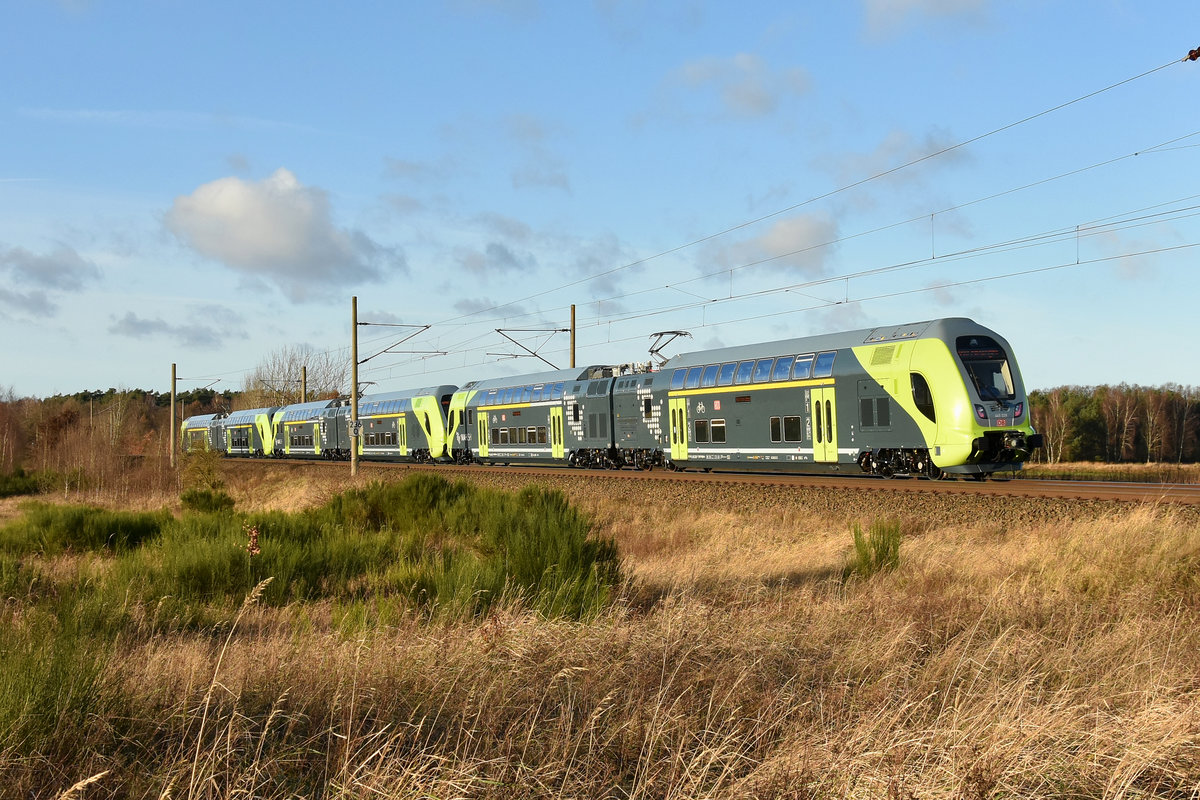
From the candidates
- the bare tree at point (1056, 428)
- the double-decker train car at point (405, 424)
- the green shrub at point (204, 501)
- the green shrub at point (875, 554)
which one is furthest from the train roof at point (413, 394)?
the bare tree at point (1056, 428)

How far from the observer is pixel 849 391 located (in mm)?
22766

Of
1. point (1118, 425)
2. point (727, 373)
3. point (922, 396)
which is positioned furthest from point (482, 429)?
point (1118, 425)

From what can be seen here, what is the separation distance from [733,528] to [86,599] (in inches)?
482

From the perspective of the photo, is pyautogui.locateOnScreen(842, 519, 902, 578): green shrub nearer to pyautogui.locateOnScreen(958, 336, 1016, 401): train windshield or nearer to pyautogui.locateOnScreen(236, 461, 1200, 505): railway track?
pyautogui.locateOnScreen(236, 461, 1200, 505): railway track

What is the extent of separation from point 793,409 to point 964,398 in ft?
16.6

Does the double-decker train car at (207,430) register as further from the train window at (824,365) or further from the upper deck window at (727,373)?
the train window at (824,365)

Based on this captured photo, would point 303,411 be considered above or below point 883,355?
above

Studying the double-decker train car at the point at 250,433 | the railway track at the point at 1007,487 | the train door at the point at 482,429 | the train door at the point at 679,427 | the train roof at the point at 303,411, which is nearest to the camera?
the railway track at the point at 1007,487

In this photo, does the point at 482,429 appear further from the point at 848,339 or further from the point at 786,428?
the point at 848,339

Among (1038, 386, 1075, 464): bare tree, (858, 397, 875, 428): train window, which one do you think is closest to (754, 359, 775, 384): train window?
(858, 397, 875, 428): train window

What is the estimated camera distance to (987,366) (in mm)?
20953

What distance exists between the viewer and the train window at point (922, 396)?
2086cm

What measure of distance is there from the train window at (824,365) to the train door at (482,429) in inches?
816

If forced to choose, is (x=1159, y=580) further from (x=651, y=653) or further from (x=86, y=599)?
(x=86, y=599)
